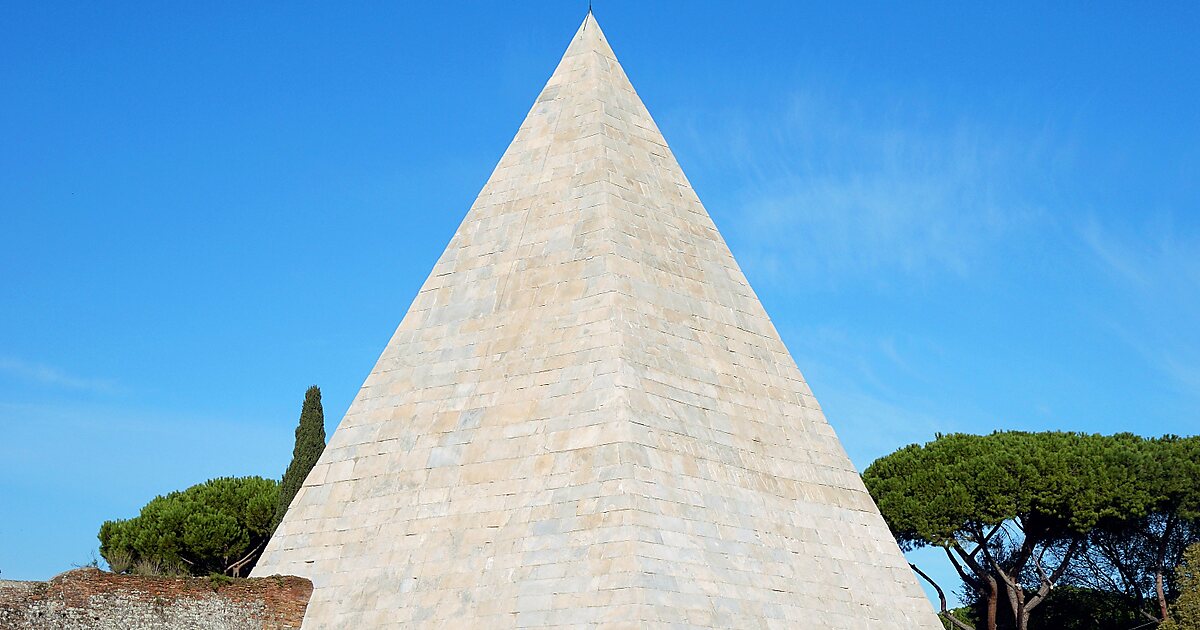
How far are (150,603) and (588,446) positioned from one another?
5651 mm

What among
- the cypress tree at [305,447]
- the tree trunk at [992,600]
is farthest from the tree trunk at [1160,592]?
the cypress tree at [305,447]

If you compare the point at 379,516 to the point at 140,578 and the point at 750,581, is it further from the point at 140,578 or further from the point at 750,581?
the point at 750,581

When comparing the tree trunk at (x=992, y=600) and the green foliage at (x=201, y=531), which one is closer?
the green foliage at (x=201, y=531)

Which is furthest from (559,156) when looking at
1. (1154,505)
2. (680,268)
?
(1154,505)

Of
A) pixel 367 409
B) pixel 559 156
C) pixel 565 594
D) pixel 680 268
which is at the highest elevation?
pixel 559 156

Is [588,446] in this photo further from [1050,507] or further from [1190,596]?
[1050,507]

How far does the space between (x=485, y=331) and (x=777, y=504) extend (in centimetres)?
443

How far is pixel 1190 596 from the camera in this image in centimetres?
2631

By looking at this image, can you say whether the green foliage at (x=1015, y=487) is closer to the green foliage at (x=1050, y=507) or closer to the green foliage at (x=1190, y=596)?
the green foliage at (x=1050, y=507)

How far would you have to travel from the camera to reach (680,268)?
59.0 feet

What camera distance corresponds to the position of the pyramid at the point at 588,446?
47.9 feet

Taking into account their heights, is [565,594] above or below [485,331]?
A: below

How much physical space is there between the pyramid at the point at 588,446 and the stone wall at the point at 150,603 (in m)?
0.46

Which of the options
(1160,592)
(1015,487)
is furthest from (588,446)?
(1160,592)
